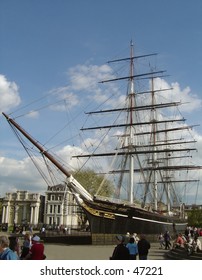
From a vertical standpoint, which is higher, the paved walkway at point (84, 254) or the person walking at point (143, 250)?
the person walking at point (143, 250)

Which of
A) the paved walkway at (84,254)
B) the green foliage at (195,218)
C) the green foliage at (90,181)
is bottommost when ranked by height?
the paved walkway at (84,254)

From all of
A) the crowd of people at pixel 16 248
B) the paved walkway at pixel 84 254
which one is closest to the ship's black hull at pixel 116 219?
the paved walkway at pixel 84 254

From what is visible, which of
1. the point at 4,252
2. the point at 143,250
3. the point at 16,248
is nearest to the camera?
the point at 4,252

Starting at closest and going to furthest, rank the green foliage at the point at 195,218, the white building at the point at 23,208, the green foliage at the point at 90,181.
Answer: the green foliage at the point at 90,181, the green foliage at the point at 195,218, the white building at the point at 23,208

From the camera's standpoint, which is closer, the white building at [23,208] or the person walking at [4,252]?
the person walking at [4,252]

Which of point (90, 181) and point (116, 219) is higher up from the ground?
point (90, 181)

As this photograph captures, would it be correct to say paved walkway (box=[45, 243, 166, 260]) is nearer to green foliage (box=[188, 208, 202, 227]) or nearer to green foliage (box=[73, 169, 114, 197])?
green foliage (box=[73, 169, 114, 197])

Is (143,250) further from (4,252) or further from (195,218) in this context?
(195,218)

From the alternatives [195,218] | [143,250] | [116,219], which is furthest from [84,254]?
[195,218]

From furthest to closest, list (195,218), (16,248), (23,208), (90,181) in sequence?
(23,208)
(195,218)
(90,181)
(16,248)

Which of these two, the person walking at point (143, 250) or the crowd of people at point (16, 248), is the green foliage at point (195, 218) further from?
the crowd of people at point (16, 248)

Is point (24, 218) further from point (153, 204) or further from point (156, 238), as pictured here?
point (156, 238)

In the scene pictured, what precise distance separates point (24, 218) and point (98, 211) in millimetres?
87484

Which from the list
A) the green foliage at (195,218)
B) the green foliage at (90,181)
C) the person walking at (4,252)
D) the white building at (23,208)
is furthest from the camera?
the white building at (23,208)
